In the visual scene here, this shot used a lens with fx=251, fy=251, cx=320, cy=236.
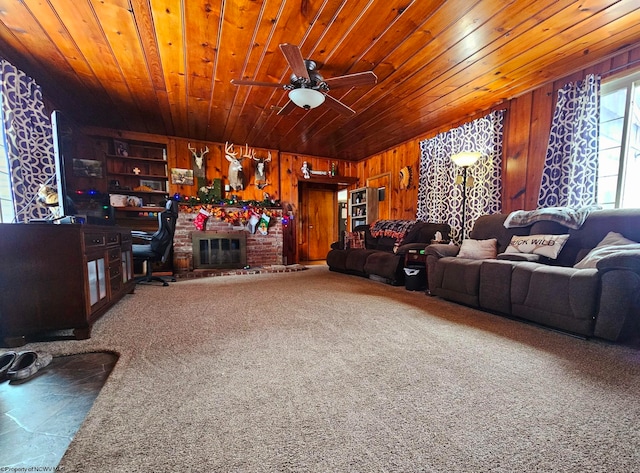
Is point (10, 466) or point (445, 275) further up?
point (445, 275)

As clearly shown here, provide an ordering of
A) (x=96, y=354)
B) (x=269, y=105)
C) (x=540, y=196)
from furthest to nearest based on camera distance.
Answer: (x=269, y=105) → (x=540, y=196) → (x=96, y=354)

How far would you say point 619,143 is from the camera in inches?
97.9

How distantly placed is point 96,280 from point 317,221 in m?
4.93

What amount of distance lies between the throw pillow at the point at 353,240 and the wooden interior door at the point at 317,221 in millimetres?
1499

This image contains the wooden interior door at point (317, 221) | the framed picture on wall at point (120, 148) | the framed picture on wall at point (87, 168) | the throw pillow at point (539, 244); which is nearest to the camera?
the throw pillow at point (539, 244)

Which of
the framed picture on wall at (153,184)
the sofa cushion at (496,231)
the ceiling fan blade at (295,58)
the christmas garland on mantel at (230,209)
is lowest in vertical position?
the sofa cushion at (496,231)

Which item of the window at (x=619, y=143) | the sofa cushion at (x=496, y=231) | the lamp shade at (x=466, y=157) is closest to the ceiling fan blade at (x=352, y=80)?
the lamp shade at (x=466, y=157)

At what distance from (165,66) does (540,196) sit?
14.0 feet

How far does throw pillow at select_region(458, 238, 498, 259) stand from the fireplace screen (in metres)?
3.73

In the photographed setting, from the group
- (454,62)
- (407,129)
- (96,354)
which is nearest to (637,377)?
(454,62)

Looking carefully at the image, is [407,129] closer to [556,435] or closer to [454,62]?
[454,62]

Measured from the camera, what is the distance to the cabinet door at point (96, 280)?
1.81 meters

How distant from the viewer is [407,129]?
4195 millimetres

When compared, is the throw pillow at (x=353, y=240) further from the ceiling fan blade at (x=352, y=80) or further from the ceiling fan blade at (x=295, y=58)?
the ceiling fan blade at (x=295, y=58)
